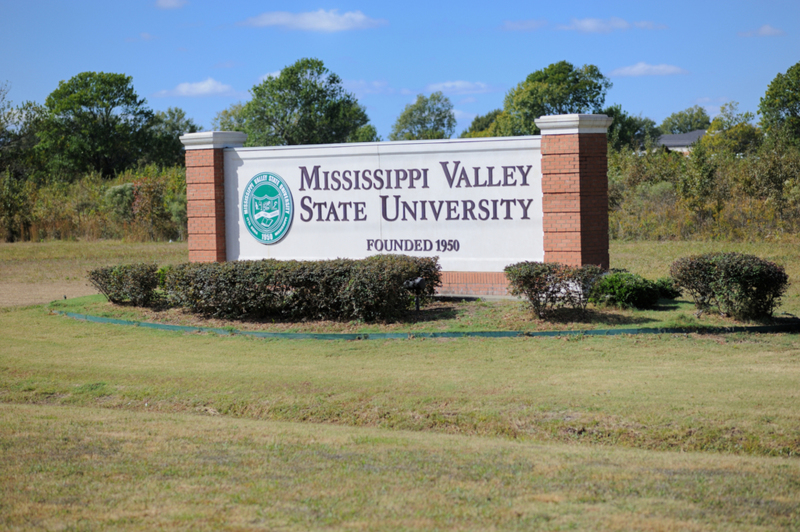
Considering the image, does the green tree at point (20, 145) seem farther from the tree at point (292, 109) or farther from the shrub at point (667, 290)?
the shrub at point (667, 290)

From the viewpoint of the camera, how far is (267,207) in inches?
594

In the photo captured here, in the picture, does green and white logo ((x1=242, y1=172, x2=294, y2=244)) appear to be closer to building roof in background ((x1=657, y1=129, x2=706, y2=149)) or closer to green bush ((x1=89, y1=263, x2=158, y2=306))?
green bush ((x1=89, y1=263, x2=158, y2=306))

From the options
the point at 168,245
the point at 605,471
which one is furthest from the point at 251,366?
the point at 168,245

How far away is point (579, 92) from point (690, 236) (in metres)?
48.9

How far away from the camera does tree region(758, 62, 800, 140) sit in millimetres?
59031

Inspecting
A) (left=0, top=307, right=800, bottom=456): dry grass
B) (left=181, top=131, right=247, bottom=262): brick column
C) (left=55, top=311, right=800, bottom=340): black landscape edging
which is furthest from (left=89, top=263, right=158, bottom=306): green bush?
(left=0, top=307, right=800, bottom=456): dry grass

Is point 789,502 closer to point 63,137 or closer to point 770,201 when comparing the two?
point 770,201

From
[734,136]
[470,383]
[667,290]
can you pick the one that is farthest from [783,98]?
[470,383]

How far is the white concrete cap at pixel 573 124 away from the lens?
1266 centimetres

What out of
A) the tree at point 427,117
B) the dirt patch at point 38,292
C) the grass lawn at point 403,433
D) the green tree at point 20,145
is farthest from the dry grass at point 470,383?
the tree at point 427,117

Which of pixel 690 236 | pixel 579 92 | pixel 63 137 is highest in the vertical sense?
pixel 579 92

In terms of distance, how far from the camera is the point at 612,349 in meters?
9.71

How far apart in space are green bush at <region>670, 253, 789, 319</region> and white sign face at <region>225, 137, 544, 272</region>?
9.57 ft

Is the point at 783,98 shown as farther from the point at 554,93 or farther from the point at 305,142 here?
the point at 305,142
